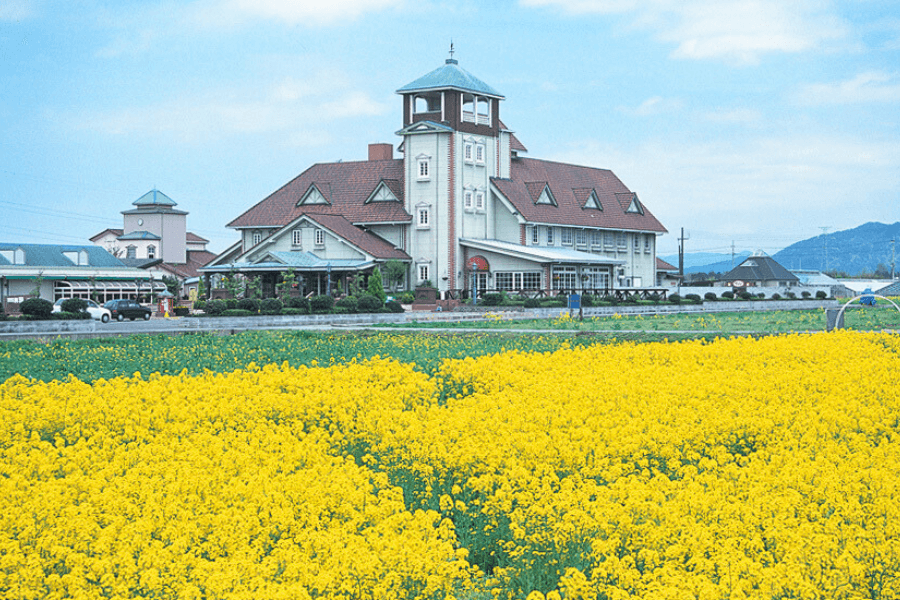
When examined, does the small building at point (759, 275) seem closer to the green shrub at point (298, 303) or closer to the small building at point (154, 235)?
the small building at point (154, 235)

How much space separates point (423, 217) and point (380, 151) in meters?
10.2

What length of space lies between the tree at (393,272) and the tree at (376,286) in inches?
125

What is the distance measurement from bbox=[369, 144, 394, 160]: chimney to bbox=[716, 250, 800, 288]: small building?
42.0m

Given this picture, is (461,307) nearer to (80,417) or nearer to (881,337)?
(881,337)

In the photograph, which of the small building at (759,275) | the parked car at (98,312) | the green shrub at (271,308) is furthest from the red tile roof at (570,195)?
the small building at (759,275)

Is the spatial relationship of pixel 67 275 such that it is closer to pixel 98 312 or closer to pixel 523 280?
pixel 98 312

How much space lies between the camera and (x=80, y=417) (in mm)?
11938

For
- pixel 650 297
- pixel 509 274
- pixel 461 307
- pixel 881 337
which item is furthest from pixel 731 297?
pixel 881 337

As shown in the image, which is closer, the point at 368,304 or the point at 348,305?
the point at 348,305

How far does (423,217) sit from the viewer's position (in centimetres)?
6044

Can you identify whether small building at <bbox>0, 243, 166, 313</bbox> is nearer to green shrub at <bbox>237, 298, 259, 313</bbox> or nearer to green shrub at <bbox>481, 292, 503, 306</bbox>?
green shrub at <bbox>237, 298, 259, 313</bbox>

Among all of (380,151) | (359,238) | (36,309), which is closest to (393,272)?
(359,238)

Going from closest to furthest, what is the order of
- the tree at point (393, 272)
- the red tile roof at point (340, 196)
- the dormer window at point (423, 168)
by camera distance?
the tree at point (393, 272) < the dormer window at point (423, 168) < the red tile roof at point (340, 196)

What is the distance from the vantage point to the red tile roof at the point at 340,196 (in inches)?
2452
